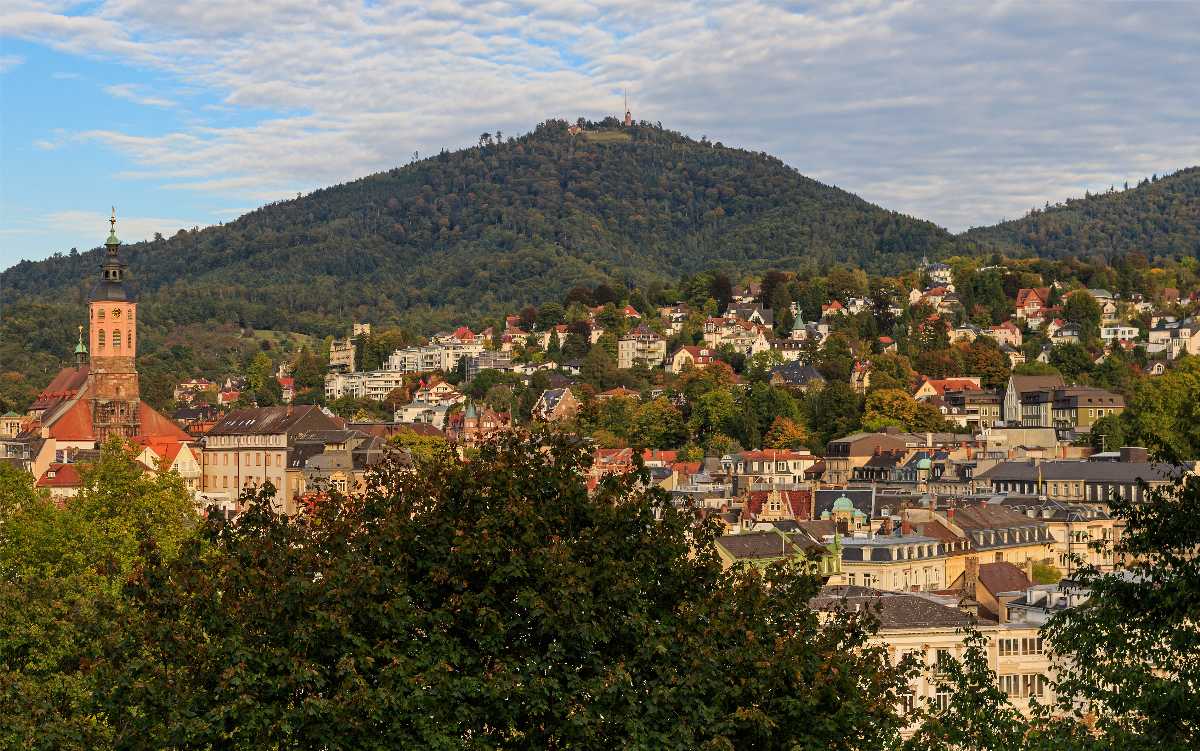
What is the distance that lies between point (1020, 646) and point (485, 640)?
1167 inches

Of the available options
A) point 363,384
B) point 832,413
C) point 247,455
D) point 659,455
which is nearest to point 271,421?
point 247,455

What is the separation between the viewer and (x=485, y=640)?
761 inches

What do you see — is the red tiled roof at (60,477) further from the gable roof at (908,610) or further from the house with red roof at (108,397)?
the gable roof at (908,610)

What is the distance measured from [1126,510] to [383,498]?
932cm

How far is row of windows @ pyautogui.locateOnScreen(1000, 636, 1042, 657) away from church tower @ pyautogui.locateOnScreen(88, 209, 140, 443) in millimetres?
67657

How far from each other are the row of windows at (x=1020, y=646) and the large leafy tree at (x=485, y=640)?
2600 centimetres

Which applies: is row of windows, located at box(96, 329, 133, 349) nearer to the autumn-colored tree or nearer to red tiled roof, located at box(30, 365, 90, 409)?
red tiled roof, located at box(30, 365, 90, 409)

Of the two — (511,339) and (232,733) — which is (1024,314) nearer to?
(511,339)

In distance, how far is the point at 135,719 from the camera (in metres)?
19.4

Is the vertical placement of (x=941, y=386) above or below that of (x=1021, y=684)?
above

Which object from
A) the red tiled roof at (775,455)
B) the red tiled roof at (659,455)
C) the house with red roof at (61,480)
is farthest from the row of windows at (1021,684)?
the red tiled roof at (659,455)

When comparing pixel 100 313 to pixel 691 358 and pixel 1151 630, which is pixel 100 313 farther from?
pixel 1151 630

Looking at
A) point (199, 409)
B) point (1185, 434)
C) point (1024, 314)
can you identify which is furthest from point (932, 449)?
point (1185, 434)

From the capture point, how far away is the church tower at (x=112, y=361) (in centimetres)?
10181
